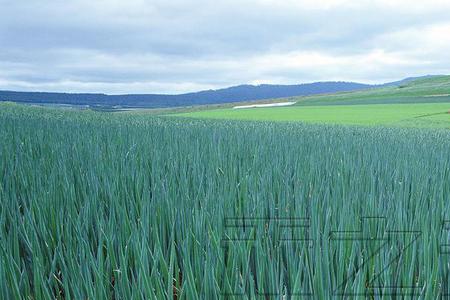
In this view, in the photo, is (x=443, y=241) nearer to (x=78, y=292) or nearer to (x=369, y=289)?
(x=369, y=289)

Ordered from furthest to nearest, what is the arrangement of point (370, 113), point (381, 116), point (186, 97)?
point (186, 97)
point (370, 113)
point (381, 116)

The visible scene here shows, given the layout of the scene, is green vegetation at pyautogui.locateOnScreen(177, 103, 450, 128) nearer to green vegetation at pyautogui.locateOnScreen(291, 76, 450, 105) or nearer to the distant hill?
green vegetation at pyautogui.locateOnScreen(291, 76, 450, 105)

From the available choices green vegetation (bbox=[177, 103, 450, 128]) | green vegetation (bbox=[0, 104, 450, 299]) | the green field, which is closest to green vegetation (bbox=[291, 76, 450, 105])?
the green field

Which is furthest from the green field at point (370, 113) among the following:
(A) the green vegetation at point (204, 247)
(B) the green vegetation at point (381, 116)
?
(A) the green vegetation at point (204, 247)

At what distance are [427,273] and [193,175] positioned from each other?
1.60 meters

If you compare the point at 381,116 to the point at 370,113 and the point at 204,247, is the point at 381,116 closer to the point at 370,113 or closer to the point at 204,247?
the point at 370,113

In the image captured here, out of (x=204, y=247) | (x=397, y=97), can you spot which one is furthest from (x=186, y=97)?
(x=204, y=247)

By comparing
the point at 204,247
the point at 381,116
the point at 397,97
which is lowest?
the point at 381,116

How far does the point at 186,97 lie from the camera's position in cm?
11575

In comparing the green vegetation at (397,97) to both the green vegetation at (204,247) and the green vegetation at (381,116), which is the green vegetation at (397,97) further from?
the green vegetation at (204,247)

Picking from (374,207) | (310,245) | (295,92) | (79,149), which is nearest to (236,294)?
(310,245)

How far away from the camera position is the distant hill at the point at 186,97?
239 ft

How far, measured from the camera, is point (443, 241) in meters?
1.53

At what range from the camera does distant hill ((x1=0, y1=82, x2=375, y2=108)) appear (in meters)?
72.8
